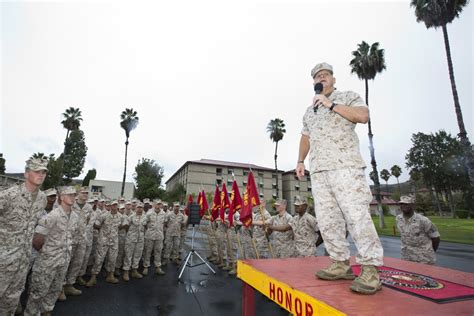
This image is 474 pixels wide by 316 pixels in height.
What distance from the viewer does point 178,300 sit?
17.0 ft

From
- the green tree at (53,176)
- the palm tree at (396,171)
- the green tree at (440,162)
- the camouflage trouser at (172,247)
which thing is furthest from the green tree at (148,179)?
the palm tree at (396,171)

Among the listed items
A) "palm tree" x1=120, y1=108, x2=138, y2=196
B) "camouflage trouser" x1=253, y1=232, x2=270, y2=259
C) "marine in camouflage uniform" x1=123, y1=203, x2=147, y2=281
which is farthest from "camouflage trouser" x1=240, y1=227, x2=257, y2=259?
"palm tree" x1=120, y1=108, x2=138, y2=196

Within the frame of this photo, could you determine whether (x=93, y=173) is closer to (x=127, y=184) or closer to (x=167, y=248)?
(x=127, y=184)

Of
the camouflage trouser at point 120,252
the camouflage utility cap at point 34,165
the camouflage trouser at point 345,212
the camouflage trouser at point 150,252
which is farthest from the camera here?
the camouflage trouser at point 150,252

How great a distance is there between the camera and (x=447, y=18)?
1573 cm

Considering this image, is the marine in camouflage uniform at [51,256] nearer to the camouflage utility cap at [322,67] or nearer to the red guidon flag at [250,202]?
the red guidon flag at [250,202]

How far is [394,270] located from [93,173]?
→ 49227 millimetres

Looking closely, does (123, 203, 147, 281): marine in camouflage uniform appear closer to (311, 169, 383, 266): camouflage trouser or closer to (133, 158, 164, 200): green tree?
(311, 169, 383, 266): camouflage trouser

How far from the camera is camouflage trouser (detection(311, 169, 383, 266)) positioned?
1.94m

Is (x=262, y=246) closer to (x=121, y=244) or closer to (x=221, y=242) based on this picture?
(x=221, y=242)

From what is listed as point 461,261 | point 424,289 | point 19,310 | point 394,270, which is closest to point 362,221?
point 424,289

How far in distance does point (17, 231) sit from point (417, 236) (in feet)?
21.0

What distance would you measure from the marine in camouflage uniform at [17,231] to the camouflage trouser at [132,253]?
402cm

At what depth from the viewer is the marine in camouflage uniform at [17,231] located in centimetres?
299
